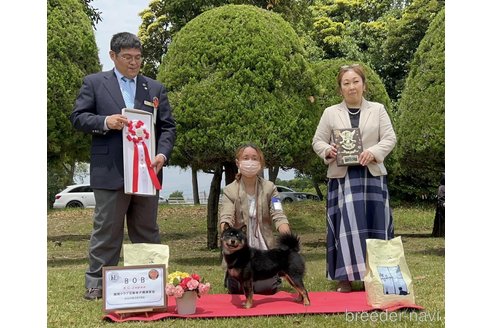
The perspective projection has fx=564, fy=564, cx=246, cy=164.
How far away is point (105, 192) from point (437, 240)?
9183 mm

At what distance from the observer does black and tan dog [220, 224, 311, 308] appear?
14.0 feet

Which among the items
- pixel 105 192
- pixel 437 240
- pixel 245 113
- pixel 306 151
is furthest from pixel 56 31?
pixel 437 240


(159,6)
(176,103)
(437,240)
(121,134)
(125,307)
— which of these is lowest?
(437,240)

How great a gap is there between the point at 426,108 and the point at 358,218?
351 cm

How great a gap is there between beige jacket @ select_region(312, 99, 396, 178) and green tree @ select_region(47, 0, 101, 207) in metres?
4.38

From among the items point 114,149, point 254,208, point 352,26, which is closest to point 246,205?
point 254,208

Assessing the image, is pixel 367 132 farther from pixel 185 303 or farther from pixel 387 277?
pixel 185 303

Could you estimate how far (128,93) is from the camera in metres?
4.72

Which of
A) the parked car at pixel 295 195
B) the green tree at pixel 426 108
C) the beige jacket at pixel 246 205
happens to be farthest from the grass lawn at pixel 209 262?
the parked car at pixel 295 195

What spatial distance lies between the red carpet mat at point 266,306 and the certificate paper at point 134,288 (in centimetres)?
8

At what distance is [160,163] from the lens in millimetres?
4594

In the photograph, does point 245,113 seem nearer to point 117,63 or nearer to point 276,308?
point 117,63

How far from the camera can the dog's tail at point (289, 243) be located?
173 inches

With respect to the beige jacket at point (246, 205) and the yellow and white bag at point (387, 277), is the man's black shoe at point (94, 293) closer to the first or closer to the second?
the beige jacket at point (246, 205)
